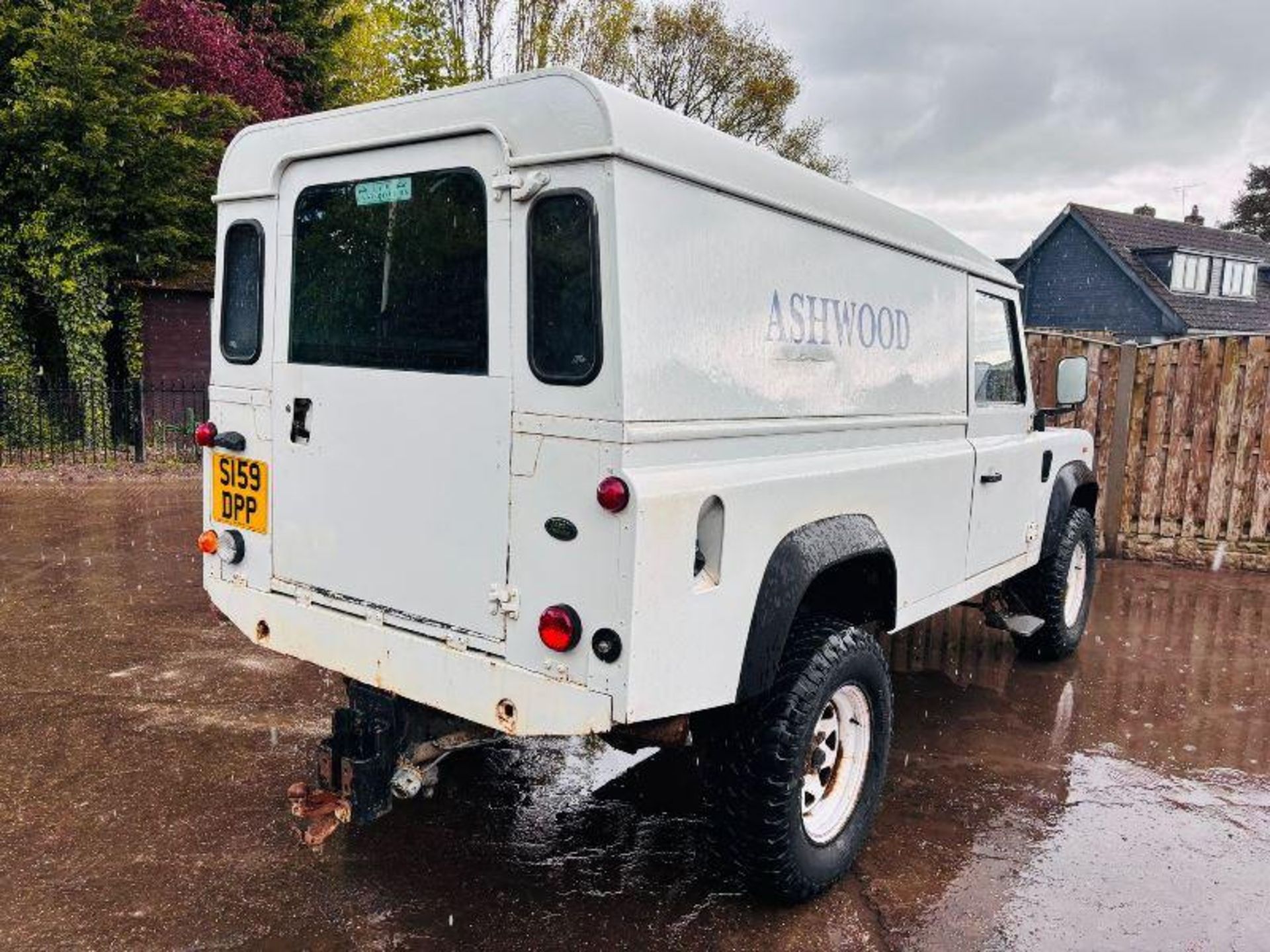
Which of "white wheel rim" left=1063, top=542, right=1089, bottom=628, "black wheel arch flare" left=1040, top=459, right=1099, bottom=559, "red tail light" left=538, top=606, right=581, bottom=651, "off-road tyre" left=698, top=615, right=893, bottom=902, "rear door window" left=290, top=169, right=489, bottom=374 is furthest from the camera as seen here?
"white wheel rim" left=1063, top=542, right=1089, bottom=628

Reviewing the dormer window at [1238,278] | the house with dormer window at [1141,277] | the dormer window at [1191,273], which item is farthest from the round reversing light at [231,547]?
the dormer window at [1238,278]

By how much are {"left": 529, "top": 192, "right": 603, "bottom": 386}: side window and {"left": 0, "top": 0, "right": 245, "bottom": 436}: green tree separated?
1296 cm

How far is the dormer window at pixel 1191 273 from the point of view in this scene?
28688 mm

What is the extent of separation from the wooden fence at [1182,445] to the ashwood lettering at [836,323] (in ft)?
19.1

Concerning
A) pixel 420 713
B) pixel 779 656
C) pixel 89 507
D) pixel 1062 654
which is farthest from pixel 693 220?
pixel 89 507

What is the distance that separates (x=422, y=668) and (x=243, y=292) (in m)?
1.57

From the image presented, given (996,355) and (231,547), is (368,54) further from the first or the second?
(231,547)

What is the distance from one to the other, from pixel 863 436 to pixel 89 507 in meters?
9.21

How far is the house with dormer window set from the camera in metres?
28.5

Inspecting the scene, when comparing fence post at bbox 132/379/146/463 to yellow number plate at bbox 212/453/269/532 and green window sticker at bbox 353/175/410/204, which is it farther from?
green window sticker at bbox 353/175/410/204

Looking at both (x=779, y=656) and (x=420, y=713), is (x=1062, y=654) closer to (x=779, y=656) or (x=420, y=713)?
(x=779, y=656)

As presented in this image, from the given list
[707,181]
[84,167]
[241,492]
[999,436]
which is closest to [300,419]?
[241,492]

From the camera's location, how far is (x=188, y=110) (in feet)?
46.0

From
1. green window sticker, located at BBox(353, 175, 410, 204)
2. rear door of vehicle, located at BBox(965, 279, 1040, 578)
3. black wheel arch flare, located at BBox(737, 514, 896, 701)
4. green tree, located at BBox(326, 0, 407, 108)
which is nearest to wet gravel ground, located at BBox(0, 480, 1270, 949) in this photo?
black wheel arch flare, located at BBox(737, 514, 896, 701)
